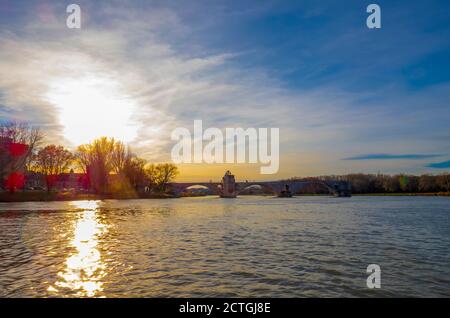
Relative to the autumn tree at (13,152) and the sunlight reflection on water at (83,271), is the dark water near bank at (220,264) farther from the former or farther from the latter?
the autumn tree at (13,152)

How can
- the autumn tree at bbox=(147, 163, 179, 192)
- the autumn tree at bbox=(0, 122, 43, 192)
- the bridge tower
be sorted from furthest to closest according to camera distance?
the bridge tower < the autumn tree at bbox=(147, 163, 179, 192) < the autumn tree at bbox=(0, 122, 43, 192)

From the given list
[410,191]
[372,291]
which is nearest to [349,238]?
[372,291]

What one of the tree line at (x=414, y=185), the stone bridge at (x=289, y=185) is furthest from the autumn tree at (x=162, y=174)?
the tree line at (x=414, y=185)

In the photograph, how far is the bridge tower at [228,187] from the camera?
18275 centimetres

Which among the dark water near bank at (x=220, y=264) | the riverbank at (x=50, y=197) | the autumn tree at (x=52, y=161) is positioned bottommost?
the riverbank at (x=50, y=197)

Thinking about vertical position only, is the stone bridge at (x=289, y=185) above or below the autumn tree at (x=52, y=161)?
below

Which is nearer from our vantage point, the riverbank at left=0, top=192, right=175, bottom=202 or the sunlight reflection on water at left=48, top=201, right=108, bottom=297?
the sunlight reflection on water at left=48, top=201, right=108, bottom=297

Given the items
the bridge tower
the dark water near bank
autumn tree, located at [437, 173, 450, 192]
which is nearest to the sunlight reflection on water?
the dark water near bank

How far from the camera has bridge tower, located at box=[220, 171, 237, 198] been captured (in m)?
183

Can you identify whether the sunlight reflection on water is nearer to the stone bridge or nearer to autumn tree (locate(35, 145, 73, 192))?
autumn tree (locate(35, 145, 73, 192))

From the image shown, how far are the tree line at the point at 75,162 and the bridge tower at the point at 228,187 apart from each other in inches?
2251
